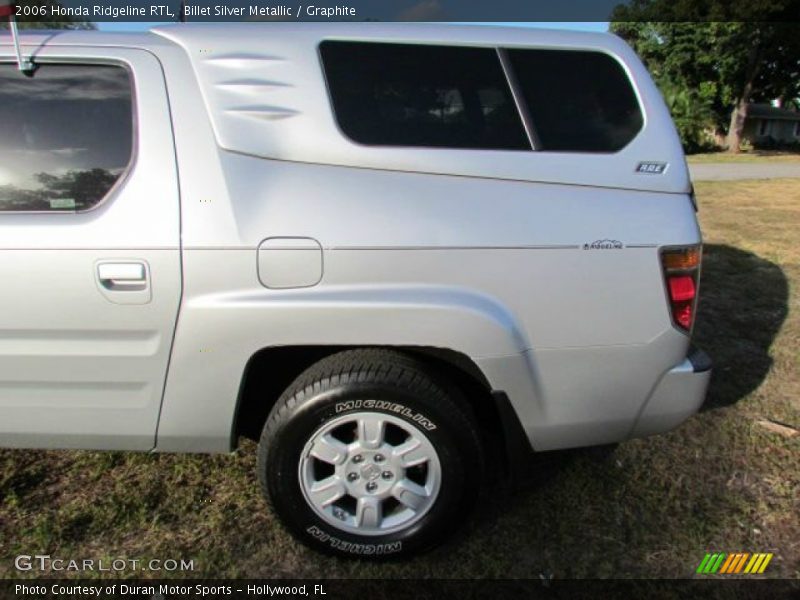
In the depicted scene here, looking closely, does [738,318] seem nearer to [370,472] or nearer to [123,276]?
[370,472]

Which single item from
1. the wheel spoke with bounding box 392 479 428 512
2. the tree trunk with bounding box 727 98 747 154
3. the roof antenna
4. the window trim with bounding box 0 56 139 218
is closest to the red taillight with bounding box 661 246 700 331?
the wheel spoke with bounding box 392 479 428 512

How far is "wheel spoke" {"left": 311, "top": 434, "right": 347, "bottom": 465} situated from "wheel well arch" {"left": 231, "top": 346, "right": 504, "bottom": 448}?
293 millimetres

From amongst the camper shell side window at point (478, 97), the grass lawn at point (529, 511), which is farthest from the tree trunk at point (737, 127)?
the camper shell side window at point (478, 97)

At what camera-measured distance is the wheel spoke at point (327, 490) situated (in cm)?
229

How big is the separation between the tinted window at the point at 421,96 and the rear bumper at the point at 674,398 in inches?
39.3

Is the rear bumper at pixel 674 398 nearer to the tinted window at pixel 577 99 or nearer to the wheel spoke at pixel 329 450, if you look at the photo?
the tinted window at pixel 577 99

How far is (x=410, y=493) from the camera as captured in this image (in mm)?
2309

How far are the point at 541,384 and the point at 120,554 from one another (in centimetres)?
172

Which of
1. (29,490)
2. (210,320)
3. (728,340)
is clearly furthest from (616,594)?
(728,340)

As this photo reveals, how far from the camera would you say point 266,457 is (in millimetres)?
2236

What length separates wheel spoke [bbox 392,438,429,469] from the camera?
2.25 m

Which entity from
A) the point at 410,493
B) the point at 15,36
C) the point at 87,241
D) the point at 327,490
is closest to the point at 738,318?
the point at 410,493

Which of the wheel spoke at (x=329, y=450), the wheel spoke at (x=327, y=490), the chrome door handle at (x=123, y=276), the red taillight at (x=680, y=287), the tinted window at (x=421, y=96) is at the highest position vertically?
the tinted window at (x=421, y=96)

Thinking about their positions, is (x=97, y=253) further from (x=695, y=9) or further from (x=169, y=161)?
(x=695, y=9)
